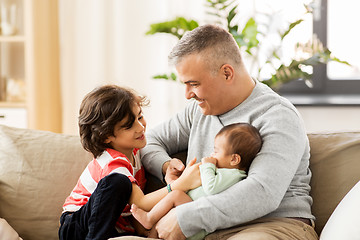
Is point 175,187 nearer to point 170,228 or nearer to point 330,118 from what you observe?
point 170,228

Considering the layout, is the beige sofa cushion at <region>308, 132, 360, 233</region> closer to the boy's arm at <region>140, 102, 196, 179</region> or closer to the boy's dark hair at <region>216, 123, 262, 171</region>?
the boy's dark hair at <region>216, 123, 262, 171</region>

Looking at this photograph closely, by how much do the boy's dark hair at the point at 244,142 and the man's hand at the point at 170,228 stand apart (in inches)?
11.1

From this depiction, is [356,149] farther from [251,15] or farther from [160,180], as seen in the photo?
[251,15]

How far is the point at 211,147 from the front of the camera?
199 centimetres

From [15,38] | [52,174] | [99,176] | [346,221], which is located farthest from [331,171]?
[15,38]

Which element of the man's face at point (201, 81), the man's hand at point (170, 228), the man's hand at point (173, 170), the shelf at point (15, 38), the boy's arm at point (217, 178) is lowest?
the man's hand at point (170, 228)

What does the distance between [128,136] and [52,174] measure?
39 cm

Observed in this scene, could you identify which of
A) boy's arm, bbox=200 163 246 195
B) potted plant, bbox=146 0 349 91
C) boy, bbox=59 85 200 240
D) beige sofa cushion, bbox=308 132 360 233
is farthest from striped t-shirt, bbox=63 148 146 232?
potted plant, bbox=146 0 349 91

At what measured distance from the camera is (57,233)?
2061 millimetres

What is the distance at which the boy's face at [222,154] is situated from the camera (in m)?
1.79

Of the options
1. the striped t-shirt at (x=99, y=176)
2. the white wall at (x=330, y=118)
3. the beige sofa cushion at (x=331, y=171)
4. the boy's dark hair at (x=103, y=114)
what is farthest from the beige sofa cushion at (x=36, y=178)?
the white wall at (x=330, y=118)

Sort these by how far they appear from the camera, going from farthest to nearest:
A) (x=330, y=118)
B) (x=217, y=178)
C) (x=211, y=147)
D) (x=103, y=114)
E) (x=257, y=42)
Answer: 1. (x=330, y=118)
2. (x=257, y=42)
3. (x=211, y=147)
4. (x=103, y=114)
5. (x=217, y=178)

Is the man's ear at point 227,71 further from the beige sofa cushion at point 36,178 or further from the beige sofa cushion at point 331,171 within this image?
the beige sofa cushion at point 36,178

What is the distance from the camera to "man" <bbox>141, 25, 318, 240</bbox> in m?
1.70
